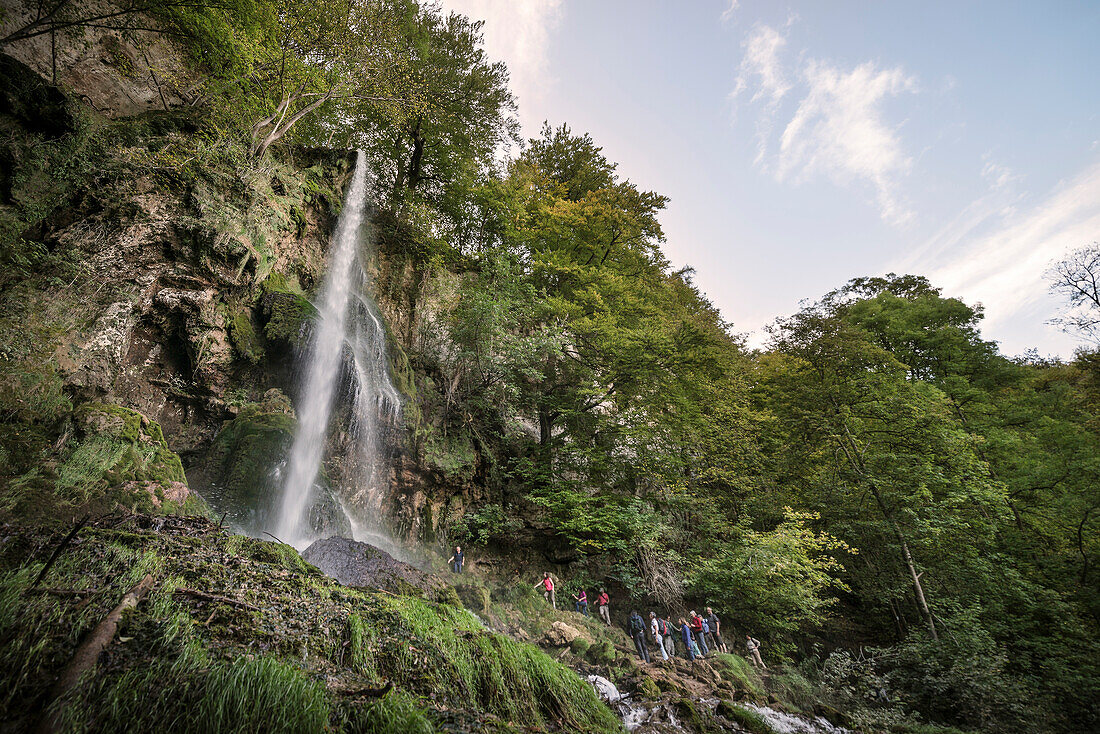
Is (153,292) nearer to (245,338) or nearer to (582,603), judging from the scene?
(245,338)

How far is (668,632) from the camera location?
1014 centimetres

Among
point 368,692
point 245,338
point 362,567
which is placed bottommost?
point 368,692

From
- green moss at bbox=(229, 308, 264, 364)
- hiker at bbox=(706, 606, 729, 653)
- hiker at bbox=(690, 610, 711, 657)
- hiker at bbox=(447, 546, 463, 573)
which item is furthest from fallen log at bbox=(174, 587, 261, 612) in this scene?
hiker at bbox=(706, 606, 729, 653)

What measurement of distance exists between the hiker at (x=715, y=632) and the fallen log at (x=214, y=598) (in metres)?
11.2

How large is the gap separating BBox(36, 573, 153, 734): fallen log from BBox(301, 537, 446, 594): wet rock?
317 centimetres

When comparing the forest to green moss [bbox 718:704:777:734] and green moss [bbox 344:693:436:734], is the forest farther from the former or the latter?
green moss [bbox 718:704:777:734]

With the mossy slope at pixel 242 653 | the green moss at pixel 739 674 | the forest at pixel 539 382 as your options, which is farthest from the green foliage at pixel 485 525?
the mossy slope at pixel 242 653

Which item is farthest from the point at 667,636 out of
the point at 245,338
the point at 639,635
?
the point at 245,338

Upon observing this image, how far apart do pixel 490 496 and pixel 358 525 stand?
3869 millimetres

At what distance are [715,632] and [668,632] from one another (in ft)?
5.54

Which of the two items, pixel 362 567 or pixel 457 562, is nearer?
pixel 362 567

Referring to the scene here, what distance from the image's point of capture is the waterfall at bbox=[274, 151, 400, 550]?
25.8 feet

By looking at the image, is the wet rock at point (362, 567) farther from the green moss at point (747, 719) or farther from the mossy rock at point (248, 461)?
the green moss at point (747, 719)

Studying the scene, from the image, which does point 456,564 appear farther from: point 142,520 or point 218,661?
point 218,661
